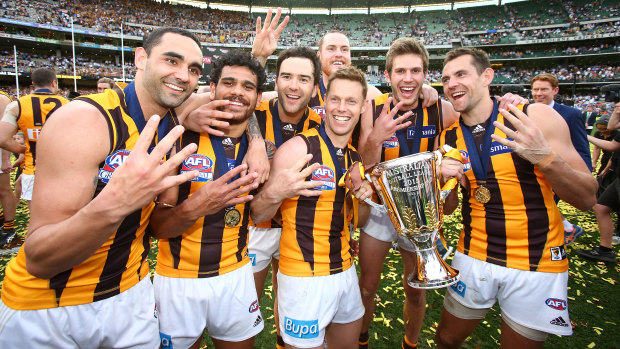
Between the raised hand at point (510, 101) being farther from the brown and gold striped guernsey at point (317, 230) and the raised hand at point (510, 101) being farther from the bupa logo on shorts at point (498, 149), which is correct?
the brown and gold striped guernsey at point (317, 230)

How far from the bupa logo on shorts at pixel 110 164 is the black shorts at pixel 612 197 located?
7.31 meters

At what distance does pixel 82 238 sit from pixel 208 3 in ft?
180

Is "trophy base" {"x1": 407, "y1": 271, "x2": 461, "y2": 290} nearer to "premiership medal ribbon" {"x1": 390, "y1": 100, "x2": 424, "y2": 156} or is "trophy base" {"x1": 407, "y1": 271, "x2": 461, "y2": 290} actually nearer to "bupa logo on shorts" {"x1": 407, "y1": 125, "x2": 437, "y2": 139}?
"premiership medal ribbon" {"x1": 390, "y1": 100, "x2": 424, "y2": 156}

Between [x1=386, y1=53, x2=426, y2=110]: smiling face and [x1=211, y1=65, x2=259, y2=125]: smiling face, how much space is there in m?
1.53

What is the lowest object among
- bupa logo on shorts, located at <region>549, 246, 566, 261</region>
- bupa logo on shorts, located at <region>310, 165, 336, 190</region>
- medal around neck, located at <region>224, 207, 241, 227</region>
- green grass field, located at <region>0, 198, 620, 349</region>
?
green grass field, located at <region>0, 198, 620, 349</region>

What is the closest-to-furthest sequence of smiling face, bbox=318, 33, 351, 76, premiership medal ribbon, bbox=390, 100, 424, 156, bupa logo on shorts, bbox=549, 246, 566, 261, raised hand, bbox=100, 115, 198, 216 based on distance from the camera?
raised hand, bbox=100, 115, 198, 216, bupa logo on shorts, bbox=549, 246, 566, 261, premiership medal ribbon, bbox=390, 100, 424, 156, smiling face, bbox=318, 33, 351, 76

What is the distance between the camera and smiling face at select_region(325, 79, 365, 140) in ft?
8.36

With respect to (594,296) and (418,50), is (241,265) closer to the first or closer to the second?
(418,50)

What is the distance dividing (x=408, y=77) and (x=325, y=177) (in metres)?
1.47

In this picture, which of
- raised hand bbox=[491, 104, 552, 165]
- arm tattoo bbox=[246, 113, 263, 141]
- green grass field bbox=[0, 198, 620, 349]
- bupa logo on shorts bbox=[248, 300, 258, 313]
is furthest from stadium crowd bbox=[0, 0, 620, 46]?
raised hand bbox=[491, 104, 552, 165]

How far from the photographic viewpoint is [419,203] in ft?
6.92

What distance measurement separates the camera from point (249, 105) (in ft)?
7.97

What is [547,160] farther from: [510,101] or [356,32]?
[356,32]

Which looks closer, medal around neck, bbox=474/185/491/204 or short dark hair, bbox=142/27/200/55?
short dark hair, bbox=142/27/200/55
